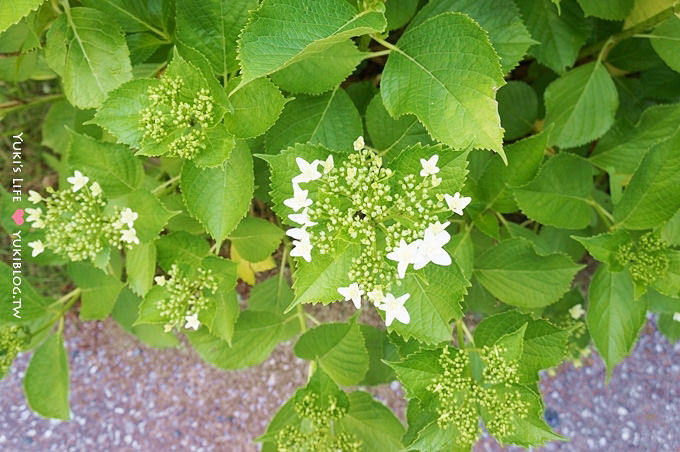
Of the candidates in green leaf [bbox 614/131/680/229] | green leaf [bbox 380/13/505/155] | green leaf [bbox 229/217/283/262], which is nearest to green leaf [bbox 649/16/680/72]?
green leaf [bbox 614/131/680/229]

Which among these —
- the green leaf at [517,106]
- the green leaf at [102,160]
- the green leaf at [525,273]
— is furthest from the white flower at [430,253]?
the green leaf at [517,106]

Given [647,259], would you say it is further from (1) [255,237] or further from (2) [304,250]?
(1) [255,237]

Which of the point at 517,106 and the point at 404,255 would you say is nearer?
the point at 404,255

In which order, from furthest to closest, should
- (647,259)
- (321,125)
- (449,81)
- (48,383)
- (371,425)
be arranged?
1. (48,383)
2. (371,425)
3. (321,125)
4. (647,259)
5. (449,81)

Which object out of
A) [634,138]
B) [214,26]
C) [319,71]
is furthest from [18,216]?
[634,138]

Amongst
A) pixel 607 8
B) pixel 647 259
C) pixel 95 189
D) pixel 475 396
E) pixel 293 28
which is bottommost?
pixel 475 396

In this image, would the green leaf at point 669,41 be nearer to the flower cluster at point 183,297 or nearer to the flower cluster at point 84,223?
the flower cluster at point 183,297

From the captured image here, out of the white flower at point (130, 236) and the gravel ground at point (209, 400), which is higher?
the white flower at point (130, 236)
